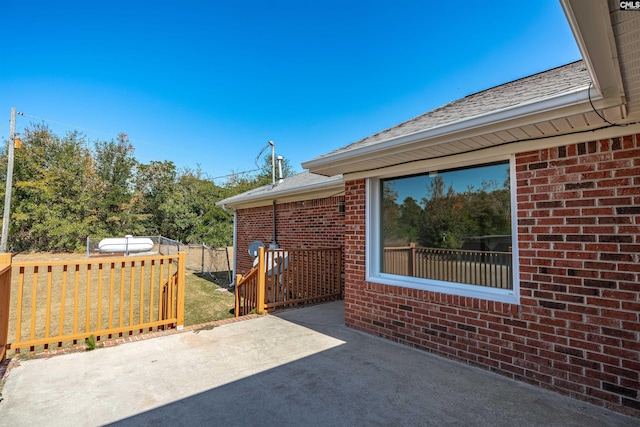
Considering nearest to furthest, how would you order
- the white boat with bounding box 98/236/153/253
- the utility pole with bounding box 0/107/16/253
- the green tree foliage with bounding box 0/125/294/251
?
the utility pole with bounding box 0/107/16/253 → the white boat with bounding box 98/236/153/253 → the green tree foliage with bounding box 0/125/294/251

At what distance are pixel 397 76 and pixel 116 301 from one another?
12444 millimetres

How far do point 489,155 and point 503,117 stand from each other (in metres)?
0.68

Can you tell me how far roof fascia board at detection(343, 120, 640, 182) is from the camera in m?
2.53

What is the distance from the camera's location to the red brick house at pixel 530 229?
7.70 feet

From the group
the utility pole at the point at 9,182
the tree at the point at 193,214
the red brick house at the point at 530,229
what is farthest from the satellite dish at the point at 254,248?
the utility pole at the point at 9,182

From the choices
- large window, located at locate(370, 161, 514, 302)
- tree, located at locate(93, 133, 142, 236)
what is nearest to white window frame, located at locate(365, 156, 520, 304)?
large window, located at locate(370, 161, 514, 302)

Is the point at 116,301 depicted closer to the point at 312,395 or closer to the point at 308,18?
the point at 312,395

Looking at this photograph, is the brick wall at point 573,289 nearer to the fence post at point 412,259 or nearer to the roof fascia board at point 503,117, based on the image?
the roof fascia board at point 503,117

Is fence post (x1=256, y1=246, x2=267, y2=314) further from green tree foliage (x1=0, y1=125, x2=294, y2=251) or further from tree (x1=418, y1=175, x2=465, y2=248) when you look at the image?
green tree foliage (x1=0, y1=125, x2=294, y2=251)

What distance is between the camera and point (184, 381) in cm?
296

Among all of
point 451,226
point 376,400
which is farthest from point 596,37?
point 376,400

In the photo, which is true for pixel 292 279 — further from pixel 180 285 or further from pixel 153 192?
pixel 153 192

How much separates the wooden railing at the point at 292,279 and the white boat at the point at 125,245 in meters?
11.9

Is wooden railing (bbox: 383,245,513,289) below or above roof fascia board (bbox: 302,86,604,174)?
below
